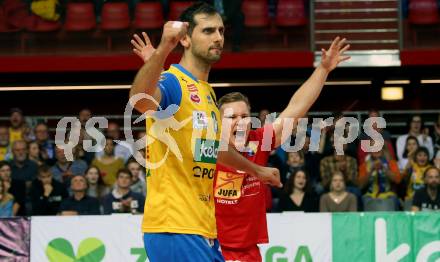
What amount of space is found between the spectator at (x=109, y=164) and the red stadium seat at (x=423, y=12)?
8506 mm

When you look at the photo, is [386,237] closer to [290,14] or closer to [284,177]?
[284,177]

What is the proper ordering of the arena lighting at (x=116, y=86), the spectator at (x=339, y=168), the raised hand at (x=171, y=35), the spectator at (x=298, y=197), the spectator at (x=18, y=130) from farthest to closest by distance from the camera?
the arena lighting at (x=116, y=86) < the spectator at (x=18, y=130) < the spectator at (x=339, y=168) < the spectator at (x=298, y=197) < the raised hand at (x=171, y=35)

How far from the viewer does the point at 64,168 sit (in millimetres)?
14469

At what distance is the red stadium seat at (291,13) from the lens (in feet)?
66.1

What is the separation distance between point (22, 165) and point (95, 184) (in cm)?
152

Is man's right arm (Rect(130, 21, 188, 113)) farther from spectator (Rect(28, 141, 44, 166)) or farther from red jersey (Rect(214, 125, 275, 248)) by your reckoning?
spectator (Rect(28, 141, 44, 166))

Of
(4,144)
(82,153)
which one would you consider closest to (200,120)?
(82,153)

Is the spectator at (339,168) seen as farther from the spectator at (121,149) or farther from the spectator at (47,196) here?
the spectator at (47,196)

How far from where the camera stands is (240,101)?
752 cm

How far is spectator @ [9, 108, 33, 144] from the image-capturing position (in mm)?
15766

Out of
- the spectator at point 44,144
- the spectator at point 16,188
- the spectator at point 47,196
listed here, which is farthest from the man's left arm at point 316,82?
the spectator at point 44,144

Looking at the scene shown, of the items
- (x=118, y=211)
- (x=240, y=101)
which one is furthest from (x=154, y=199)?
(x=118, y=211)

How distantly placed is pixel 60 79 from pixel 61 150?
275 inches

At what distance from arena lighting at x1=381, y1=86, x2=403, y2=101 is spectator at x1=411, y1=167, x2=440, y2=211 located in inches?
336
